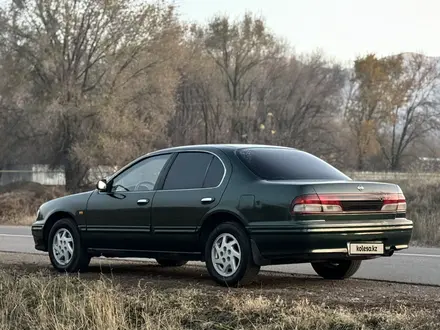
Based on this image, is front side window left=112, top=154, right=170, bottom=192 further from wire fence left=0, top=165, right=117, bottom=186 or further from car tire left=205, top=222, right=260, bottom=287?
wire fence left=0, top=165, right=117, bottom=186

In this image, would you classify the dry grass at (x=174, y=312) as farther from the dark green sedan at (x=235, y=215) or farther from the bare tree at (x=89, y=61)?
the bare tree at (x=89, y=61)

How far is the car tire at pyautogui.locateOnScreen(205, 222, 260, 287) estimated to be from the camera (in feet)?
26.5

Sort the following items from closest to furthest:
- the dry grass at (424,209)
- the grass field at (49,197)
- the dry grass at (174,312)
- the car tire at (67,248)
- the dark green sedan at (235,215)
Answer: the dry grass at (174,312)
the dark green sedan at (235,215)
the car tire at (67,248)
the dry grass at (424,209)
the grass field at (49,197)

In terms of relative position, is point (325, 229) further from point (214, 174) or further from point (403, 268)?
point (403, 268)

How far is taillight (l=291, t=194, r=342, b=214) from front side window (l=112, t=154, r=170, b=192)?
Answer: 2142 millimetres

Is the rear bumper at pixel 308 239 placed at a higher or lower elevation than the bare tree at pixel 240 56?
lower

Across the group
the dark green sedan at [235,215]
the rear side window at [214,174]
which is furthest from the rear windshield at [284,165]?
the rear side window at [214,174]

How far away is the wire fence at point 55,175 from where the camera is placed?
3312 centimetres

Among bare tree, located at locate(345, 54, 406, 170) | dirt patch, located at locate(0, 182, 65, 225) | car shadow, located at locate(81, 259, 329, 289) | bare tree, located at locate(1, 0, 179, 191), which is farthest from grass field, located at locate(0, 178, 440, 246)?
bare tree, located at locate(345, 54, 406, 170)

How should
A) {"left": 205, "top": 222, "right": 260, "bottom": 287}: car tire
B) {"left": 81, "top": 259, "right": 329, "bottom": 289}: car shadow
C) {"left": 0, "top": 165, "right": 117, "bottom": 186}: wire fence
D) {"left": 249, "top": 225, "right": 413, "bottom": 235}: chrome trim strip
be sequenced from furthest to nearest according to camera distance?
{"left": 0, "top": 165, "right": 117, "bottom": 186}: wire fence, {"left": 81, "top": 259, "right": 329, "bottom": 289}: car shadow, {"left": 205, "top": 222, "right": 260, "bottom": 287}: car tire, {"left": 249, "top": 225, "right": 413, "bottom": 235}: chrome trim strip

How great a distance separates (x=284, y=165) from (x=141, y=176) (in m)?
1.89

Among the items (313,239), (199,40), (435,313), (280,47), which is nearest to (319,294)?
(313,239)

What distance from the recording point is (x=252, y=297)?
289 inches

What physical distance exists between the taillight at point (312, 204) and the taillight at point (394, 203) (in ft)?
2.48
